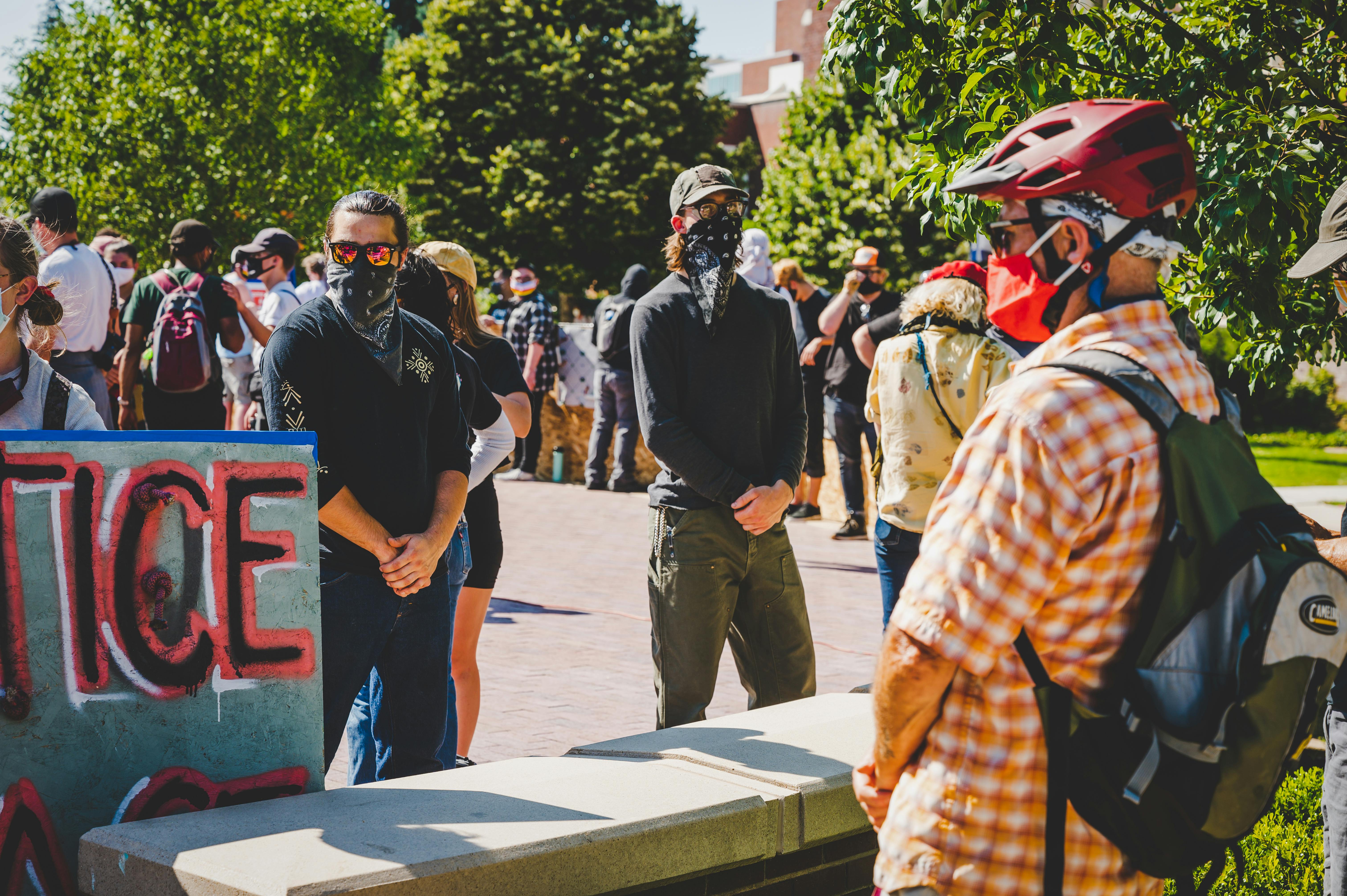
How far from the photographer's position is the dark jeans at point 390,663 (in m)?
3.18

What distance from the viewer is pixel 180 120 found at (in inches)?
1313

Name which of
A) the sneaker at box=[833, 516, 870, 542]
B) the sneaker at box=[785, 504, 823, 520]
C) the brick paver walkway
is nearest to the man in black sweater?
the brick paver walkway

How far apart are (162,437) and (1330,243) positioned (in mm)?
2801

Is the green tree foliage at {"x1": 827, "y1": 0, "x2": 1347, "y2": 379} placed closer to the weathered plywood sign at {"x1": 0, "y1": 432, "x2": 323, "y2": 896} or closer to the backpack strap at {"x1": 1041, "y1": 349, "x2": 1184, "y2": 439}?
the backpack strap at {"x1": 1041, "y1": 349, "x2": 1184, "y2": 439}

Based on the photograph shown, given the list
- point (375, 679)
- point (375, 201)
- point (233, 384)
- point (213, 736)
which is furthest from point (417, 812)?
point (233, 384)

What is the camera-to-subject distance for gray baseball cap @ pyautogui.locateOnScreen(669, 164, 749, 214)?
4164 millimetres

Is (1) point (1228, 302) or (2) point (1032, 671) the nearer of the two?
(2) point (1032, 671)

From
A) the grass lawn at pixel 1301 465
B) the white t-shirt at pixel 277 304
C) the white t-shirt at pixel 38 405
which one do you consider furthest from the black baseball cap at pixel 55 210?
the grass lawn at pixel 1301 465

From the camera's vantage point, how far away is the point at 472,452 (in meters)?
4.40

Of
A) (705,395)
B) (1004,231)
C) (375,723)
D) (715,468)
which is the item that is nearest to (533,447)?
(705,395)

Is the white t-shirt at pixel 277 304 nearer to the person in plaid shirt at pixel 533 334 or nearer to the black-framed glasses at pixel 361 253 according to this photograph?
the person in plaid shirt at pixel 533 334

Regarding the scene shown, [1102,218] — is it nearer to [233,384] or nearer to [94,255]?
[94,255]

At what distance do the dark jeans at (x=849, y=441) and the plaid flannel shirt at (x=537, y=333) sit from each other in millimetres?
4062

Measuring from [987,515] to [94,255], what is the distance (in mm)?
6667
